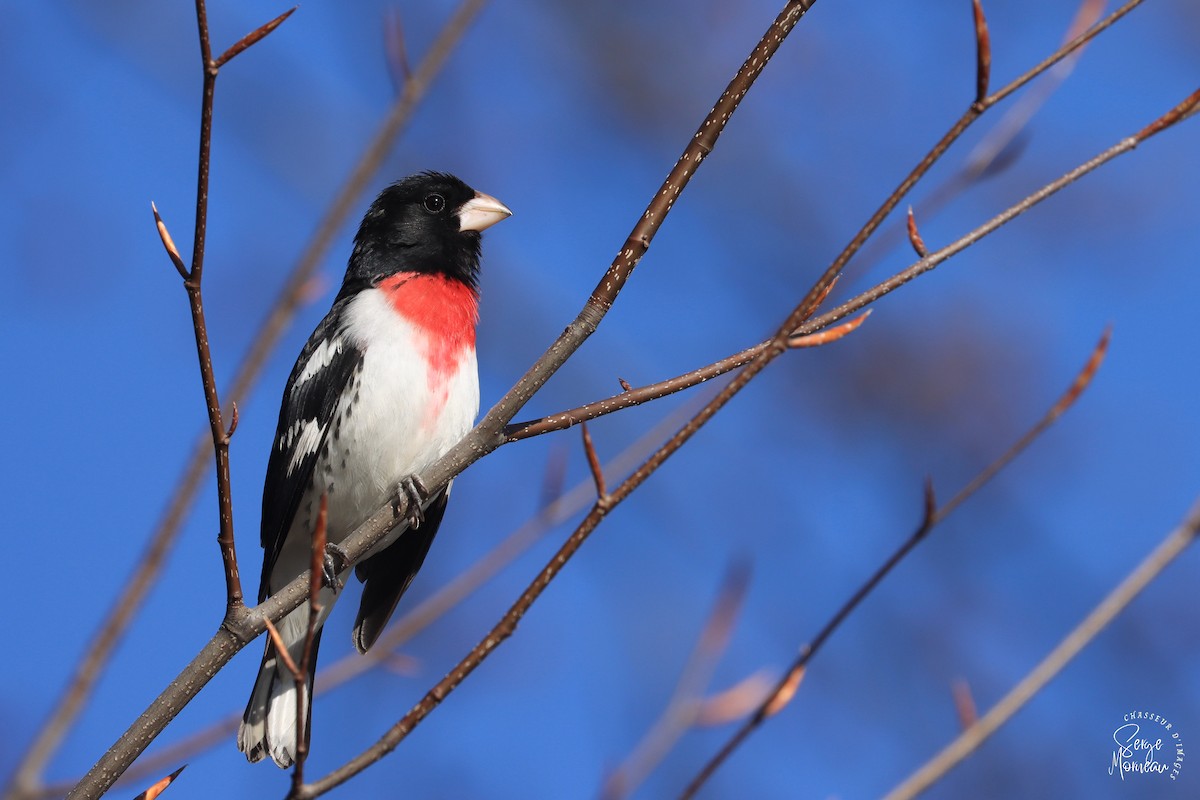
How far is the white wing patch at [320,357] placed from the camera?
443cm

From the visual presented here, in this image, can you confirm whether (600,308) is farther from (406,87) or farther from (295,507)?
(295,507)

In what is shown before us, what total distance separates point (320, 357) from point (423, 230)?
0.82m

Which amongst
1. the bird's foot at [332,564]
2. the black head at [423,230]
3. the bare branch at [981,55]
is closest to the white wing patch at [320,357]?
the black head at [423,230]

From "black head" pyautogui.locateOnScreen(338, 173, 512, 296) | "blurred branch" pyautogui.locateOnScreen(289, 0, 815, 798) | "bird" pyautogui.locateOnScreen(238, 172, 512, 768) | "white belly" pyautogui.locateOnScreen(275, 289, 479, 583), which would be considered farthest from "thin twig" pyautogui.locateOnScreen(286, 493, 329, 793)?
"black head" pyautogui.locateOnScreen(338, 173, 512, 296)

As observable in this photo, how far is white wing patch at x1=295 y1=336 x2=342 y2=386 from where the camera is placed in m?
4.43

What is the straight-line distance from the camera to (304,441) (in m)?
4.39

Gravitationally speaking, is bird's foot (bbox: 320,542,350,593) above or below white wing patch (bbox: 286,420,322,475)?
below

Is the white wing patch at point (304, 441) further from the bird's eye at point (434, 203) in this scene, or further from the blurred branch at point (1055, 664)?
the blurred branch at point (1055, 664)

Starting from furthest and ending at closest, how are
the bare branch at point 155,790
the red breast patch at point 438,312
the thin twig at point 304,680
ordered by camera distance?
the red breast patch at point 438,312 < the bare branch at point 155,790 < the thin twig at point 304,680

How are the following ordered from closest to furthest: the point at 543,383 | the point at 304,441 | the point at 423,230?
the point at 543,383
the point at 304,441
the point at 423,230

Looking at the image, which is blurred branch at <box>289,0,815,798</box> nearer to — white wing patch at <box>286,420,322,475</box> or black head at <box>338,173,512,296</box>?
white wing patch at <box>286,420,322,475</box>

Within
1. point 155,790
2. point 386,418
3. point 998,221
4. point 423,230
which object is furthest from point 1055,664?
point 423,230

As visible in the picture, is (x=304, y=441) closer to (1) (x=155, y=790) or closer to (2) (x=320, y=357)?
(2) (x=320, y=357)

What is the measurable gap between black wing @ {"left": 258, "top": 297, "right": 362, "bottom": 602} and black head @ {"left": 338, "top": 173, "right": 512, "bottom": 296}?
0.43 metres
